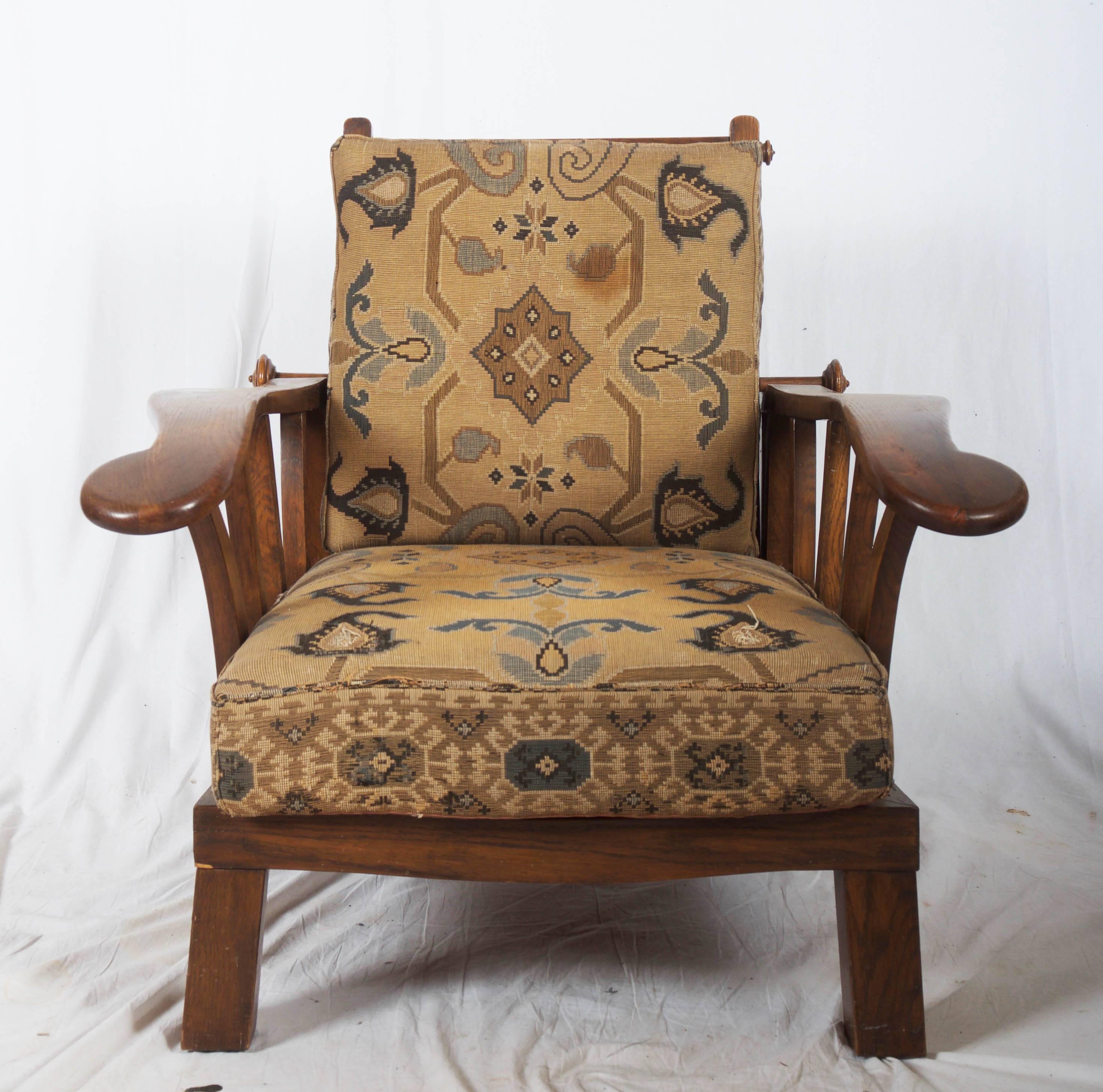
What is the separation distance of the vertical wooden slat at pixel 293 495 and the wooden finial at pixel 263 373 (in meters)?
0.06

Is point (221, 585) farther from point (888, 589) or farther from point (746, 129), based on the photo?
point (746, 129)

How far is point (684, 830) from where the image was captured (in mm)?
1209

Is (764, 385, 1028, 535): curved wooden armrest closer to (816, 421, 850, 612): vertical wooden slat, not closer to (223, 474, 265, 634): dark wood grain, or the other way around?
(816, 421, 850, 612): vertical wooden slat

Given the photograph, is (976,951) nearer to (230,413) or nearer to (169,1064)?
(169,1064)

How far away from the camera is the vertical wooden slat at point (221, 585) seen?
4.01 ft

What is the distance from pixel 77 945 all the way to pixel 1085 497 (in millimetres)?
1782

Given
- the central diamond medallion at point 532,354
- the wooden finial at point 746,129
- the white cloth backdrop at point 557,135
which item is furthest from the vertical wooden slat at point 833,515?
the white cloth backdrop at point 557,135

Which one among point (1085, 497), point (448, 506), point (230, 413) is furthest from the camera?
point (1085, 497)

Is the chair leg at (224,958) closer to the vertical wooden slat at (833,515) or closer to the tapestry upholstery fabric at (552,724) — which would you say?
the tapestry upholstery fabric at (552,724)

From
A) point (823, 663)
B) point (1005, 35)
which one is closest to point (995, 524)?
point (823, 663)

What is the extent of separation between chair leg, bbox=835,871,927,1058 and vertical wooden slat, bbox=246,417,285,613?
0.75 m

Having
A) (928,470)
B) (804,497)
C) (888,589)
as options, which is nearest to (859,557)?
(888,589)

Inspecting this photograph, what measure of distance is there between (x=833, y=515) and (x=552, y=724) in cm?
58

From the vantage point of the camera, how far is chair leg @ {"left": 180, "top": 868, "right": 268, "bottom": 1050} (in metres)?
1.23
